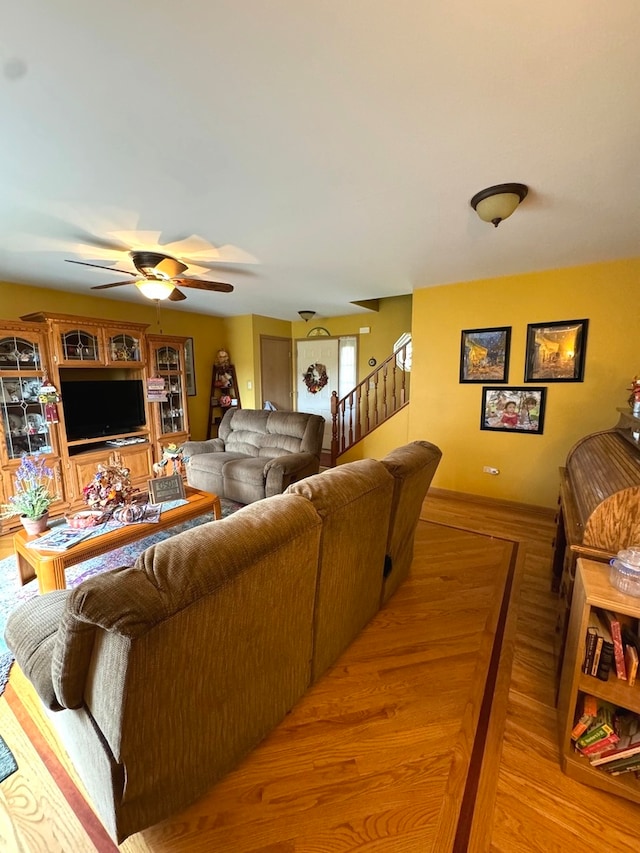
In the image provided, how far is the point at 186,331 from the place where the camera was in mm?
5402

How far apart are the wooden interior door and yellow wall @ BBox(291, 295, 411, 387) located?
0.77 metres

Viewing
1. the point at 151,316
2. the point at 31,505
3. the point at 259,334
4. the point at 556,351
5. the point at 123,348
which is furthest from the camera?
the point at 259,334

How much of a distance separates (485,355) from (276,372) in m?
3.64

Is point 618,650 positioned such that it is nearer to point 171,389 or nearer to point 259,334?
point 171,389

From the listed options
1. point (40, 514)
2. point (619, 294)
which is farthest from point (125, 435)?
point (619, 294)

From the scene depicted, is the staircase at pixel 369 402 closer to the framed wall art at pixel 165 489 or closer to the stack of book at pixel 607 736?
the framed wall art at pixel 165 489

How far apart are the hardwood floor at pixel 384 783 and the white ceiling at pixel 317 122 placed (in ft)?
7.96

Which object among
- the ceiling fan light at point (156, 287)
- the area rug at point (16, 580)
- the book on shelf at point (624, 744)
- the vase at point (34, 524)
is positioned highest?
the ceiling fan light at point (156, 287)

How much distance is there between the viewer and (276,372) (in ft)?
20.5

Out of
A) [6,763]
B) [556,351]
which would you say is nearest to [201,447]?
[6,763]

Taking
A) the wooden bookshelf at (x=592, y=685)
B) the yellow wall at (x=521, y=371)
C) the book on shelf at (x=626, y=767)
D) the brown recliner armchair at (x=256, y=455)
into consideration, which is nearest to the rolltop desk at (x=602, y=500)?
the wooden bookshelf at (x=592, y=685)

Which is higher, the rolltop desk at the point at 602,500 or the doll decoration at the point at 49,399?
the doll decoration at the point at 49,399

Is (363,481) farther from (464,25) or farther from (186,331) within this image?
(186,331)

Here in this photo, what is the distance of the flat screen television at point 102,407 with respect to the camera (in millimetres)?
3836
